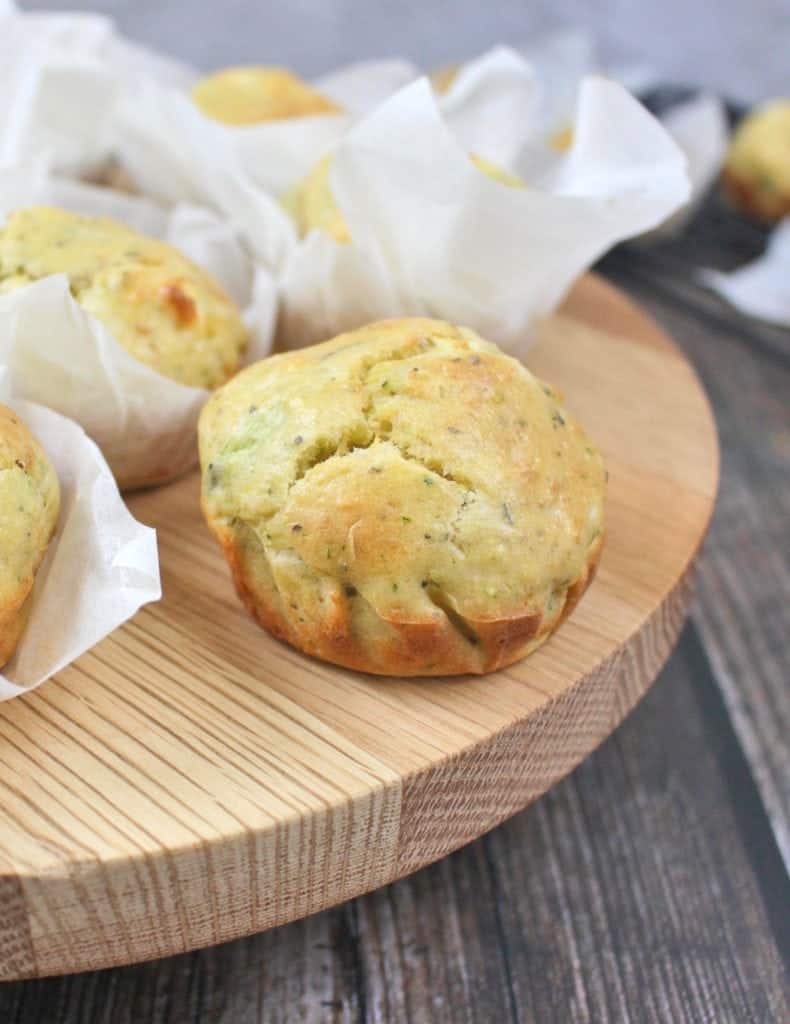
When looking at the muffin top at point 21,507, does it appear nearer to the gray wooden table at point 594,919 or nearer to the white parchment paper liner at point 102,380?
the white parchment paper liner at point 102,380

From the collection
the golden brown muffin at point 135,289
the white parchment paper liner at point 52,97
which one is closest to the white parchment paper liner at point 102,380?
the golden brown muffin at point 135,289

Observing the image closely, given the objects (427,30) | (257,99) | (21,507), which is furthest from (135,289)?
(427,30)

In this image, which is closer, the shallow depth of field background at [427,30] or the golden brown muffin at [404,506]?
the golden brown muffin at [404,506]

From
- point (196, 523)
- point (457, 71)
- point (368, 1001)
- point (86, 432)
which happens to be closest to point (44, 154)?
point (86, 432)

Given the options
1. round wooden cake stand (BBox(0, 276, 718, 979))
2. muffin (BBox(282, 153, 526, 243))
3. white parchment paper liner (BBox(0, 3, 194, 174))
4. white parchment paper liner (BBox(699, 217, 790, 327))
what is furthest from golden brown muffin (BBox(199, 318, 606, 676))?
white parchment paper liner (BBox(699, 217, 790, 327))

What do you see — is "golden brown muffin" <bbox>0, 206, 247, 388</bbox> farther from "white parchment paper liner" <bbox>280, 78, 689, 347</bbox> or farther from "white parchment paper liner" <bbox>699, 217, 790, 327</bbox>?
"white parchment paper liner" <bbox>699, 217, 790, 327</bbox>
